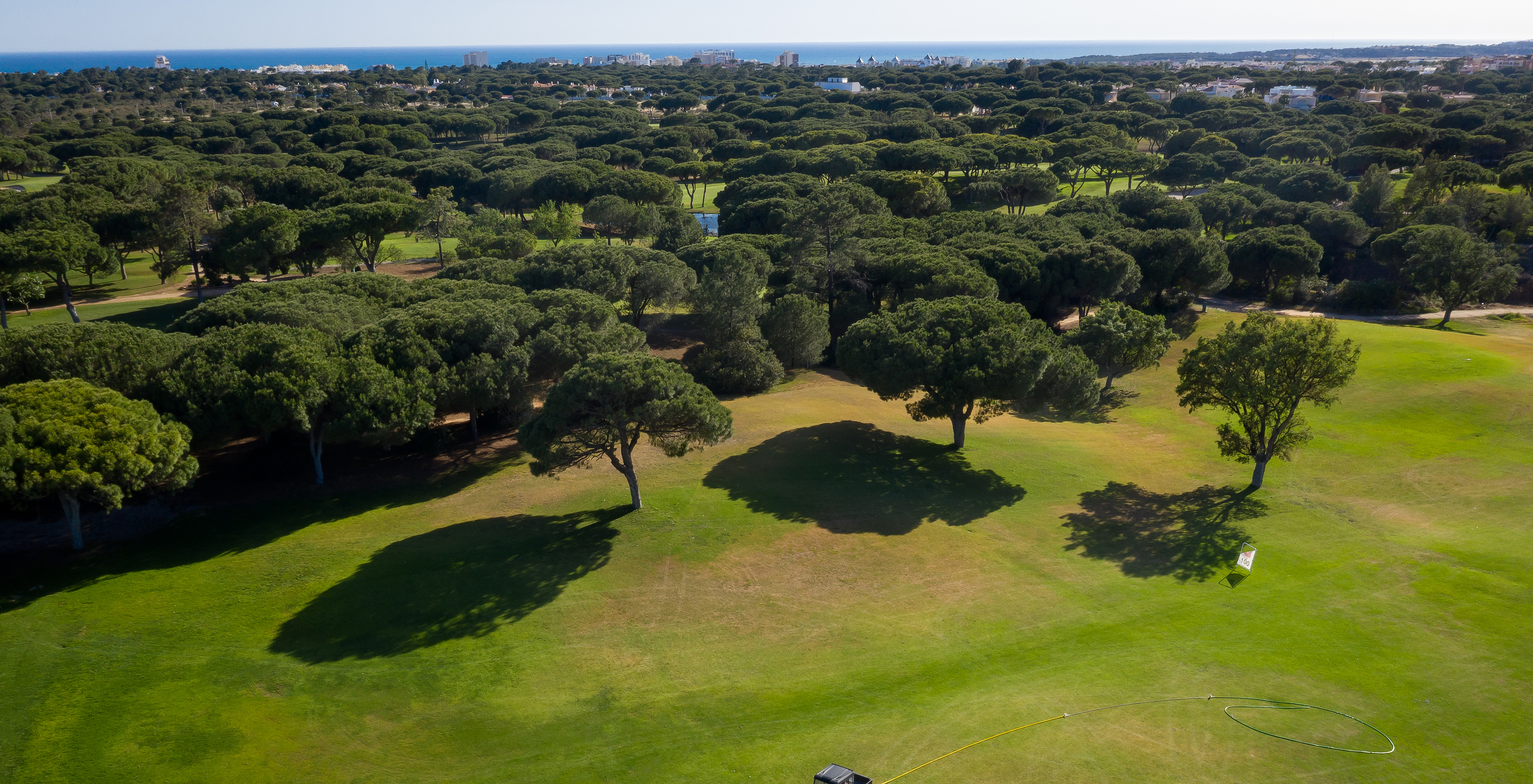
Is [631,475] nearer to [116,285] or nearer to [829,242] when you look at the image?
[829,242]

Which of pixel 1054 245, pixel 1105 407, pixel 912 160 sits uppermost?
pixel 912 160

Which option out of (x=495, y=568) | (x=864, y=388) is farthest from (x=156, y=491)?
(x=864, y=388)

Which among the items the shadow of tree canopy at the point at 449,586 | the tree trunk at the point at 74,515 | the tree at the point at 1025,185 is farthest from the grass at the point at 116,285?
the tree at the point at 1025,185

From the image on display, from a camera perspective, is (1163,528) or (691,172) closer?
(1163,528)

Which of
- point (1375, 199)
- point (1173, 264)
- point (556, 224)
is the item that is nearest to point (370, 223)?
point (556, 224)

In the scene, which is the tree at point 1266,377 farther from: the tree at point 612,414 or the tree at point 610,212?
the tree at point 610,212

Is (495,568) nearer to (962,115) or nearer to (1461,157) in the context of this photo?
(1461,157)
